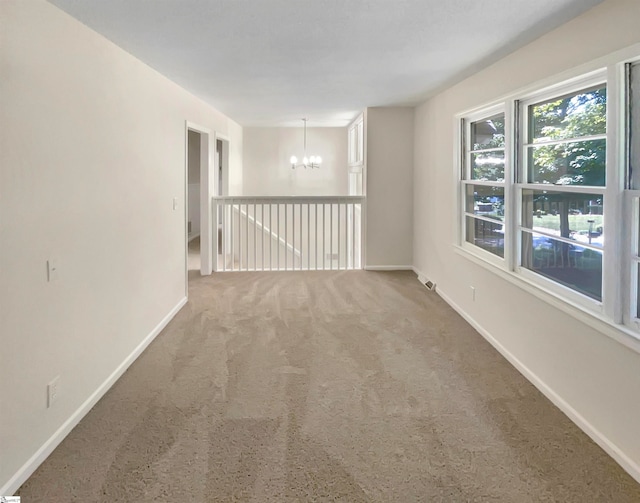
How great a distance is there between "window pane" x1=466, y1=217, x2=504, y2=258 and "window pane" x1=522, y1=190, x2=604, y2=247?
481mm

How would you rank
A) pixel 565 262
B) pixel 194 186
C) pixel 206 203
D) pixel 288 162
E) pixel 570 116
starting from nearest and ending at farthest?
pixel 570 116 → pixel 565 262 → pixel 206 203 → pixel 288 162 → pixel 194 186

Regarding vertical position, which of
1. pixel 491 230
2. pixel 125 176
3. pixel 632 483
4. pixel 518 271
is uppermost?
pixel 125 176

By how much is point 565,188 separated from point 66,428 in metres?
3.16

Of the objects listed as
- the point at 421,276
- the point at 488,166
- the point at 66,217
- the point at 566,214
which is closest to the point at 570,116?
the point at 566,214

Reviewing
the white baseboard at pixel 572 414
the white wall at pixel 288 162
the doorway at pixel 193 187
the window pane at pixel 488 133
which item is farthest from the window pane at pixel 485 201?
the doorway at pixel 193 187

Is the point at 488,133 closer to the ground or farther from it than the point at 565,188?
farther from it

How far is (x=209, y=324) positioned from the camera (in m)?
4.61

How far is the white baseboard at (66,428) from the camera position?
215 centimetres

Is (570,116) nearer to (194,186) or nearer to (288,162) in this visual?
(288,162)

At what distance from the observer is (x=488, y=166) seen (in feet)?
14.6

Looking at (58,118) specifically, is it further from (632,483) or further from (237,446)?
(632,483)

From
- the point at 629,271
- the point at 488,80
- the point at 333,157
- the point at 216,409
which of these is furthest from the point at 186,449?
the point at 333,157

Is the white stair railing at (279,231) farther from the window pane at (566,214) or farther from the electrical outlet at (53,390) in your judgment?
the electrical outlet at (53,390)

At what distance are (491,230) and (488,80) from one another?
50.4 inches
